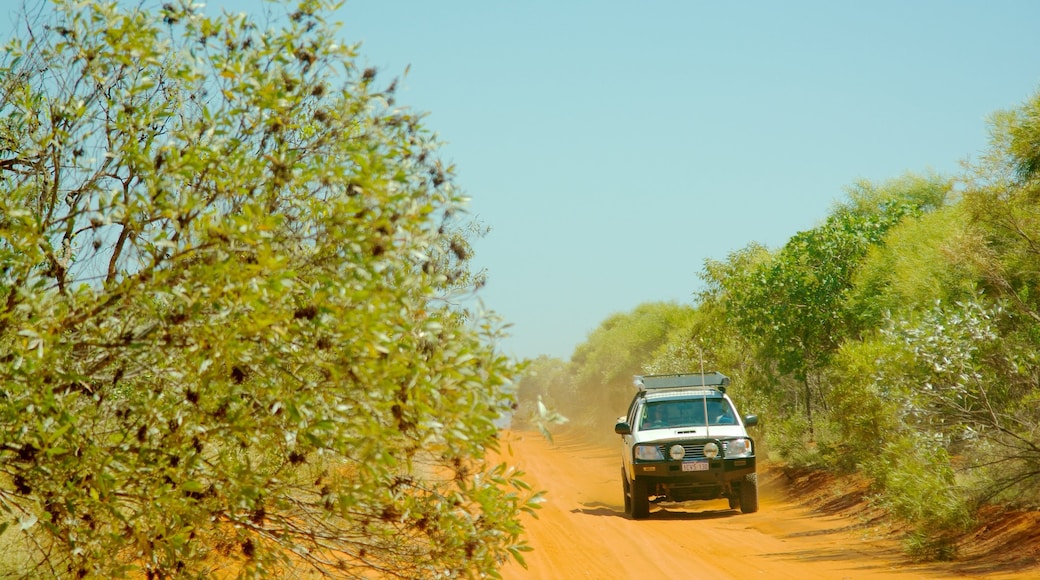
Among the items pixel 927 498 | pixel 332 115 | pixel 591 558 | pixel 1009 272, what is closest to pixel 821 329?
pixel 1009 272

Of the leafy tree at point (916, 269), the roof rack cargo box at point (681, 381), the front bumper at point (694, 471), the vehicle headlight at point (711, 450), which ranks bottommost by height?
the front bumper at point (694, 471)

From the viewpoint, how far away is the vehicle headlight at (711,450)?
50.0 feet

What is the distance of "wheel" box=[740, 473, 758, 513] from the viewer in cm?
1591

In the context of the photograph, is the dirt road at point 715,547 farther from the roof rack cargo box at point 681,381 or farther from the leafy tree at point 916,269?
the leafy tree at point 916,269

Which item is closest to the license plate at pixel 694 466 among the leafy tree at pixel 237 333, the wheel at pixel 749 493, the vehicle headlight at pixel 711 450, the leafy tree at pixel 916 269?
the vehicle headlight at pixel 711 450

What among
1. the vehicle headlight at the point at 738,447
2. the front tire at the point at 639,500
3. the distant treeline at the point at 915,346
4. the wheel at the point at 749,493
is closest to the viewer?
the distant treeline at the point at 915,346

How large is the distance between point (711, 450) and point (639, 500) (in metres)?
1.52

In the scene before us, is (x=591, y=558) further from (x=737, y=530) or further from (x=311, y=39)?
(x=311, y=39)

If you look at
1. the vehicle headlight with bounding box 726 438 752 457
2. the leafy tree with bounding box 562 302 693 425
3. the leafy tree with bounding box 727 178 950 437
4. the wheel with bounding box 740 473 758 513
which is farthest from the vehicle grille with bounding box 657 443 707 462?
the leafy tree with bounding box 562 302 693 425

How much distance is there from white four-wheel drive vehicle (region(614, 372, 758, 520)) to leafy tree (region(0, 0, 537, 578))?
9794 mm

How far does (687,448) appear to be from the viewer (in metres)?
15.4

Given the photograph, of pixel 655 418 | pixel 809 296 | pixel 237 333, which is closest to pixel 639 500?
pixel 655 418

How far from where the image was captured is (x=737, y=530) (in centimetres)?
1488

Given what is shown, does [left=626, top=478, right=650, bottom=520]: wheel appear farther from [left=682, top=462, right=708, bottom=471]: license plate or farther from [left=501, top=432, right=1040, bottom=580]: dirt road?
[left=682, top=462, right=708, bottom=471]: license plate
